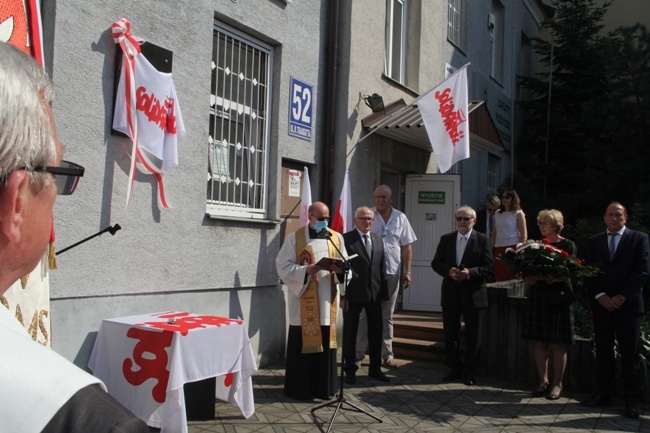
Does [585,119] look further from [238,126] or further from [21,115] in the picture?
[21,115]

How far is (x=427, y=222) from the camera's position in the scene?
34.8 ft

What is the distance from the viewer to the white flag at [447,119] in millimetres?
8375

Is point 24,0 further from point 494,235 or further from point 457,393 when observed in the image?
point 494,235

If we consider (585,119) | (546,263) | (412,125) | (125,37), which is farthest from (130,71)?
(585,119)

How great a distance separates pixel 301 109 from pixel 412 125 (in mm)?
1752

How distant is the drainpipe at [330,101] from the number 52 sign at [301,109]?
0.34 metres

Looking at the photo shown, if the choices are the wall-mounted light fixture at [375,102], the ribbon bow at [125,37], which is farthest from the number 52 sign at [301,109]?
the ribbon bow at [125,37]

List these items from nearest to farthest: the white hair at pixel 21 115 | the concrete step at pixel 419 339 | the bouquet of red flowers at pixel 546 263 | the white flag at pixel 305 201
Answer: the white hair at pixel 21 115 → the bouquet of red flowers at pixel 546 263 → the white flag at pixel 305 201 → the concrete step at pixel 419 339

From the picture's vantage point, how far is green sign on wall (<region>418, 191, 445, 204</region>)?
34.6 feet

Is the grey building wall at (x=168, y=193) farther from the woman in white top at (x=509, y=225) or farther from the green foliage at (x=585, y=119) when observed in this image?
the green foliage at (x=585, y=119)

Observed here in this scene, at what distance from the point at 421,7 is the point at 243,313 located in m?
6.52

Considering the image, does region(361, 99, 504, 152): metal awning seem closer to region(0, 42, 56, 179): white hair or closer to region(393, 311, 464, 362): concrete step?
region(393, 311, 464, 362): concrete step

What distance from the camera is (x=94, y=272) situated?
218 inches

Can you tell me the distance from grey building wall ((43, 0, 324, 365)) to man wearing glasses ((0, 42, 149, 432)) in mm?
4391
